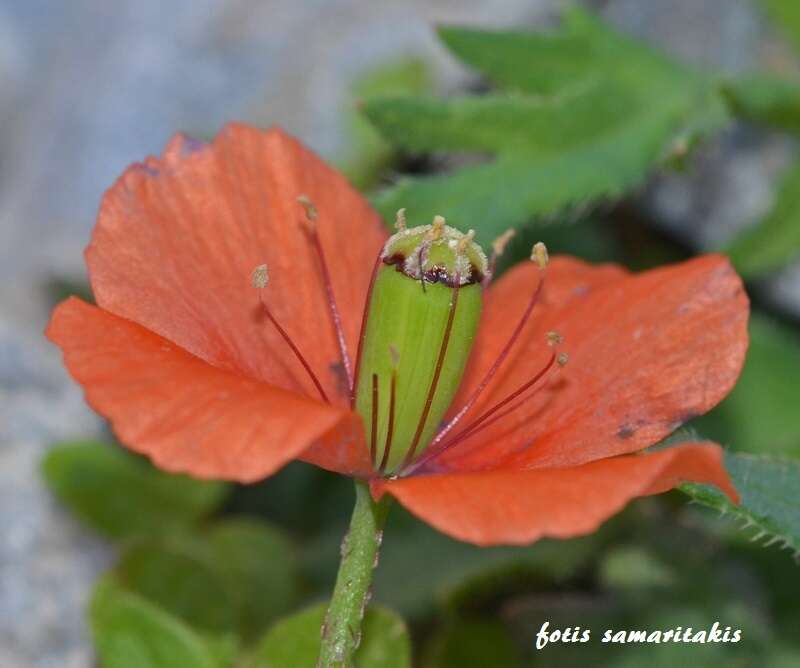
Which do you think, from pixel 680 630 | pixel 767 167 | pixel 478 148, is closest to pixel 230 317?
pixel 478 148

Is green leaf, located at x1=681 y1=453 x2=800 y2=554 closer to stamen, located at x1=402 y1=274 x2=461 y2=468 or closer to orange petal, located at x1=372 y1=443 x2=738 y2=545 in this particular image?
orange petal, located at x1=372 y1=443 x2=738 y2=545

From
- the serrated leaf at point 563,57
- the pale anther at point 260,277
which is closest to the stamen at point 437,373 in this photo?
the pale anther at point 260,277

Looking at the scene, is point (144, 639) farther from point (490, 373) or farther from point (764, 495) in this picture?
point (764, 495)

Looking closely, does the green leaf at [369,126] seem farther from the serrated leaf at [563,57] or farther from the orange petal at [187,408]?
the orange petal at [187,408]

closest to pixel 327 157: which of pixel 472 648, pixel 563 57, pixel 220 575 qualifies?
pixel 563 57

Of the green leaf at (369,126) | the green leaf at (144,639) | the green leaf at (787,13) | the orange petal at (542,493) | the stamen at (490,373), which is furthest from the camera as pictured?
the green leaf at (369,126)

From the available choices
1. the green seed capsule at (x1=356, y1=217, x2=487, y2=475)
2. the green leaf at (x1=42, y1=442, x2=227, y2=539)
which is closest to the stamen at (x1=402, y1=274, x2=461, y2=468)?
the green seed capsule at (x1=356, y1=217, x2=487, y2=475)

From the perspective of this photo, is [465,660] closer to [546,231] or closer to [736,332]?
[736,332]

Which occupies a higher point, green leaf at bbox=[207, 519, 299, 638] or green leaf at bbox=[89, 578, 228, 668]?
green leaf at bbox=[207, 519, 299, 638]
